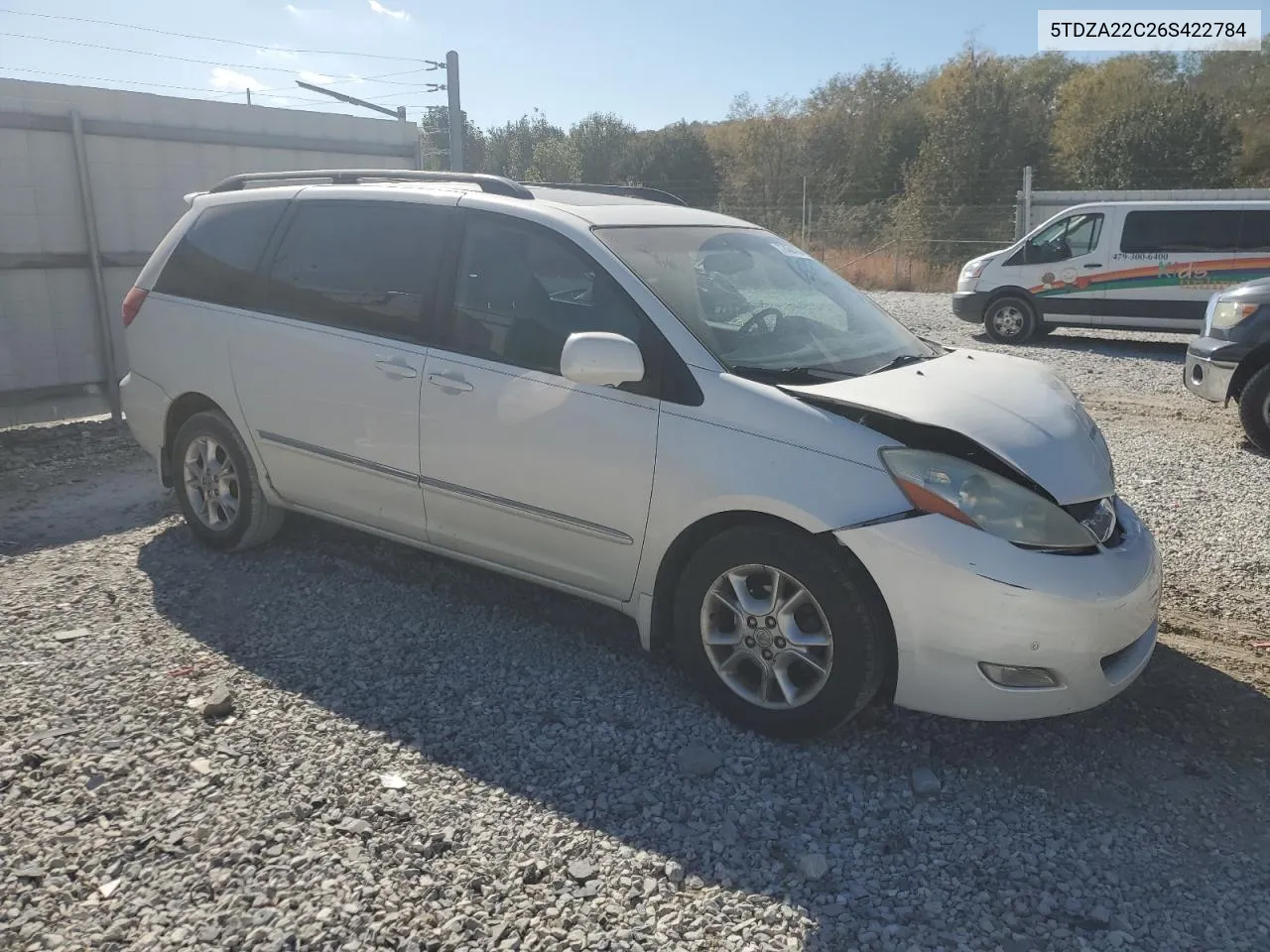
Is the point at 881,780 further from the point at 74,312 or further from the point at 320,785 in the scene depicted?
the point at 74,312

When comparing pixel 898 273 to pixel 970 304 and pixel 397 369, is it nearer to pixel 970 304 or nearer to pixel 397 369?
pixel 970 304

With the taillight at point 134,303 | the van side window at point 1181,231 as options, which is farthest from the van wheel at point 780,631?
the van side window at point 1181,231

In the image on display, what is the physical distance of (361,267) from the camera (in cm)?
448

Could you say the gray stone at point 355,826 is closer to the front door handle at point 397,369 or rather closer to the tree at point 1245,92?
the front door handle at point 397,369

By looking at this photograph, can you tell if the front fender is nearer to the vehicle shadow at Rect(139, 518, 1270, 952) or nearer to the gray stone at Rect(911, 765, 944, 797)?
the vehicle shadow at Rect(139, 518, 1270, 952)

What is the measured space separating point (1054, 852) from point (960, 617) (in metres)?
0.71

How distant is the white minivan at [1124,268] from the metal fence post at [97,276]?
11.3 metres

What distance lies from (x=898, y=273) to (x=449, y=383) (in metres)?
21.5

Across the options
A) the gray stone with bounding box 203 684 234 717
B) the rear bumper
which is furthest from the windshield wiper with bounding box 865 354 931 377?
the rear bumper

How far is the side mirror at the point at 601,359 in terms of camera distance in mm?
3508

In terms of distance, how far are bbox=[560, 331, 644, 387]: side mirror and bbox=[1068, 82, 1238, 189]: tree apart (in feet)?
101

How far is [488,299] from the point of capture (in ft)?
13.4

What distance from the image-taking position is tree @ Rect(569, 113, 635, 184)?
48.6 metres

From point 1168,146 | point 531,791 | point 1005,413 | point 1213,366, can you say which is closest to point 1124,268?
point 1213,366
